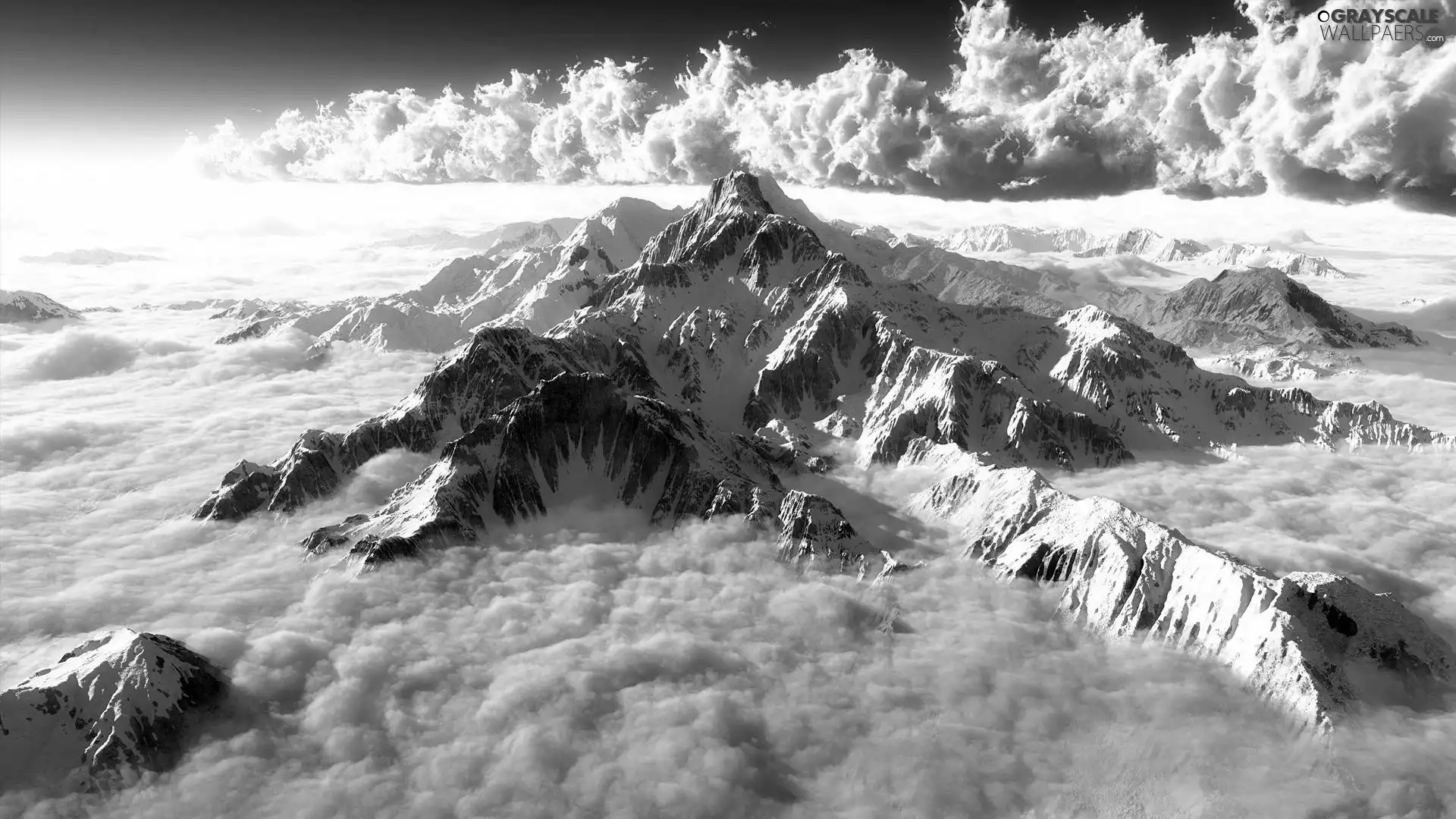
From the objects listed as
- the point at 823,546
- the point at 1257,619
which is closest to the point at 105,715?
the point at 823,546

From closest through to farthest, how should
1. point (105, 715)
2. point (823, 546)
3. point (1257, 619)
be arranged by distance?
point (105, 715)
point (1257, 619)
point (823, 546)

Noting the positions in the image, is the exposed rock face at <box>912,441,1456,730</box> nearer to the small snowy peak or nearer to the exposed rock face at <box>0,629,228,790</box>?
the small snowy peak

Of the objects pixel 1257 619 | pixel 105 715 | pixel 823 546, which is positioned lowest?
pixel 105 715

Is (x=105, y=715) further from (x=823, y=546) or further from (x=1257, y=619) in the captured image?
(x=1257, y=619)

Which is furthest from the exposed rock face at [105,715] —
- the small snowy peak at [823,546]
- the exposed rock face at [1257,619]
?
the exposed rock face at [1257,619]

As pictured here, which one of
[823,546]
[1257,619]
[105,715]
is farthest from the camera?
A: [823,546]

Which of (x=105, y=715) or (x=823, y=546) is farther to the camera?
(x=823, y=546)

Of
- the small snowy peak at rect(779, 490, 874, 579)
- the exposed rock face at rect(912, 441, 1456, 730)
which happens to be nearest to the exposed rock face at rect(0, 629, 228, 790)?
the small snowy peak at rect(779, 490, 874, 579)

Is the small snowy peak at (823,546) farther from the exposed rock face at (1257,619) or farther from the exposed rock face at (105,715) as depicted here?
the exposed rock face at (105,715)

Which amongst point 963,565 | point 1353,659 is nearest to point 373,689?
point 963,565
